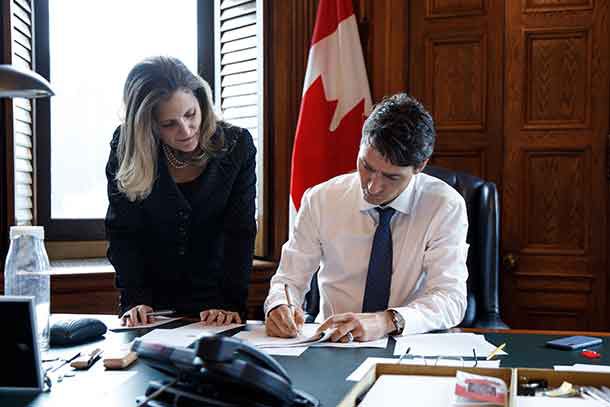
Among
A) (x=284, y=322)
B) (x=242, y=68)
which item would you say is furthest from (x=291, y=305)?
(x=242, y=68)

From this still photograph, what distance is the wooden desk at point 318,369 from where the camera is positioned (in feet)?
4.09

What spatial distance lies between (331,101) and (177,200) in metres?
1.13

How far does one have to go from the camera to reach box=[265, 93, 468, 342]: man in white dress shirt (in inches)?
74.1

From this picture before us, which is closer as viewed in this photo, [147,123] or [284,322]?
[284,322]

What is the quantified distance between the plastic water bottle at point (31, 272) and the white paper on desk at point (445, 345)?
762 millimetres

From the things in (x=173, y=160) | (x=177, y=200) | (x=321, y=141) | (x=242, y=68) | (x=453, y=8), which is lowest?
(x=177, y=200)

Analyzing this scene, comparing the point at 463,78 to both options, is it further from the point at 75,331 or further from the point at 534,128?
the point at 75,331

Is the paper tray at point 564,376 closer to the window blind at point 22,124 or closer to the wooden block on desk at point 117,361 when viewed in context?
the wooden block on desk at point 117,361

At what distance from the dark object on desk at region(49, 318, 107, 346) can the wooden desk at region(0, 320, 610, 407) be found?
0.04 m

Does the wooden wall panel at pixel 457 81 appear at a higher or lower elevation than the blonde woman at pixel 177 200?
higher

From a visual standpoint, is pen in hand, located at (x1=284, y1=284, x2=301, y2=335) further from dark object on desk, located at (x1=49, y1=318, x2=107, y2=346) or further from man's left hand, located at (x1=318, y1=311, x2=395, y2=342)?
dark object on desk, located at (x1=49, y1=318, x2=107, y2=346)

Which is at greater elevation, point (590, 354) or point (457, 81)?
point (457, 81)

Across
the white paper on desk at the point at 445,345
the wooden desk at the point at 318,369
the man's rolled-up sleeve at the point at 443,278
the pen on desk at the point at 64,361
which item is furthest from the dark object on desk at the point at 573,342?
the pen on desk at the point at 64,361

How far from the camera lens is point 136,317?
1899 mm
